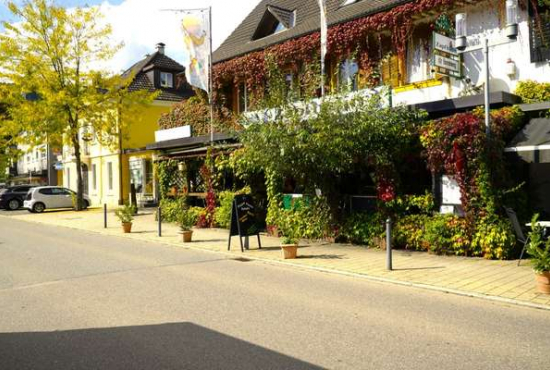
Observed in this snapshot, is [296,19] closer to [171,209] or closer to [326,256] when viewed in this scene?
[171,209]

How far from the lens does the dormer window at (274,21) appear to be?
1948 centimetres

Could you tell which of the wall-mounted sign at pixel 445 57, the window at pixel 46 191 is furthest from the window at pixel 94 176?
the wall-mounted sign at pixel 445 57

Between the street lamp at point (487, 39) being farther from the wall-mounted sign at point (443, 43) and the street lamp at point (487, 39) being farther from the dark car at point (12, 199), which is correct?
the dark car at point (12, 199)

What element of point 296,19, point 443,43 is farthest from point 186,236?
point 296,19

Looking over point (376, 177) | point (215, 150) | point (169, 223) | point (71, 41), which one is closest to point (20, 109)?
point (71, 41)

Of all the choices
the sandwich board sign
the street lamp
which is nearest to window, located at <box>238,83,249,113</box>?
the sandwich board sign

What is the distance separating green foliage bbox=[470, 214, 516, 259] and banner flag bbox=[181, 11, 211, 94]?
37.0 feet

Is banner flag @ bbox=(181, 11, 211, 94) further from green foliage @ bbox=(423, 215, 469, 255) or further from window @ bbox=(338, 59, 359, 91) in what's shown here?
green foliage @ bbox=(423, 215, 469, 255)

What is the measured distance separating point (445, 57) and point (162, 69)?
27.6m

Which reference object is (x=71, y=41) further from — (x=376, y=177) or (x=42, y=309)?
(x=42, y=309)

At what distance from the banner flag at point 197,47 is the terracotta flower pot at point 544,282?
13525 mm

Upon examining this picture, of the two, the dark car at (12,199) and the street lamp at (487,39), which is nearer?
the street lamp at (487,39)

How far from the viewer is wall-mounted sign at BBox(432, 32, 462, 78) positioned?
1152 centimetres

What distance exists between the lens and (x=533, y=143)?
385 inches
